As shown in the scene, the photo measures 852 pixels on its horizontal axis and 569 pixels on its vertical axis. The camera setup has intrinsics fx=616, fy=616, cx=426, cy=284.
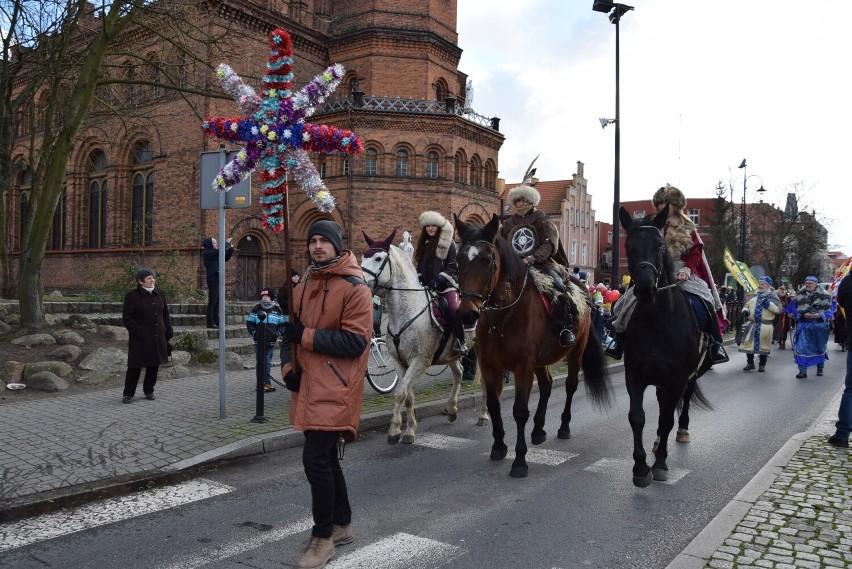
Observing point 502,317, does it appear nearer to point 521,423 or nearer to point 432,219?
point 521,423

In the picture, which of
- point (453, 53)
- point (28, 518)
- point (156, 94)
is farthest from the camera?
point (453, 53)

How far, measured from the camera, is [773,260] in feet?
180

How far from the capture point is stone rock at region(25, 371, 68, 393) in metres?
9.78

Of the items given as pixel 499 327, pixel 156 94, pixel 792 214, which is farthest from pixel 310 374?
pixel 792 214

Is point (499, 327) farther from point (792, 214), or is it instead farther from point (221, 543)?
point (792, 214)

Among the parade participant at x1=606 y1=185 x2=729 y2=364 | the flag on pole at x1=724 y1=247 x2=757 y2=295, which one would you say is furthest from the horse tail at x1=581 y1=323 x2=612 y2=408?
the flag on pole at x1=724 y1=247 x2=757 y2=295

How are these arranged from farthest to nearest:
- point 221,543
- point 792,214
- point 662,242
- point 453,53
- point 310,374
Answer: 1. point 792,214
2. point 453,53
3. point 662,242
4. point 221,543
5. point 310,374

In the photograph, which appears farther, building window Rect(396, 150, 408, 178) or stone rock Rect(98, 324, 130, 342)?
building window Rect(396, 150, 408, 178)

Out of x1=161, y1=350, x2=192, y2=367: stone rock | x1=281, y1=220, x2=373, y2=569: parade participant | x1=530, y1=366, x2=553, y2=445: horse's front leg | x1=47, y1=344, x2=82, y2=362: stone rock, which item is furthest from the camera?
x1=161, y1=350, x2=192, y2=367: stone rock

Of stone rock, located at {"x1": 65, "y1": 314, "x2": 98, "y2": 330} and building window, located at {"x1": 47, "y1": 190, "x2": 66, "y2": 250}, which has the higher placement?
building window, located at {"x1": 47, "y1": 190, "x2": 66, "y2": 250}

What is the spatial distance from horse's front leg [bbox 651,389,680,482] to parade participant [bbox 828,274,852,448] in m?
2.39

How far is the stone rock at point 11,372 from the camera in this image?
9.83 meters

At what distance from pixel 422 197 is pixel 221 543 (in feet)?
84.4

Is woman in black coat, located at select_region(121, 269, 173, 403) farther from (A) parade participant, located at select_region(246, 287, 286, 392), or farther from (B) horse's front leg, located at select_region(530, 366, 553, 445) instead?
(B) horse's front leg, located at select_region(530, 366, 553, 445)
